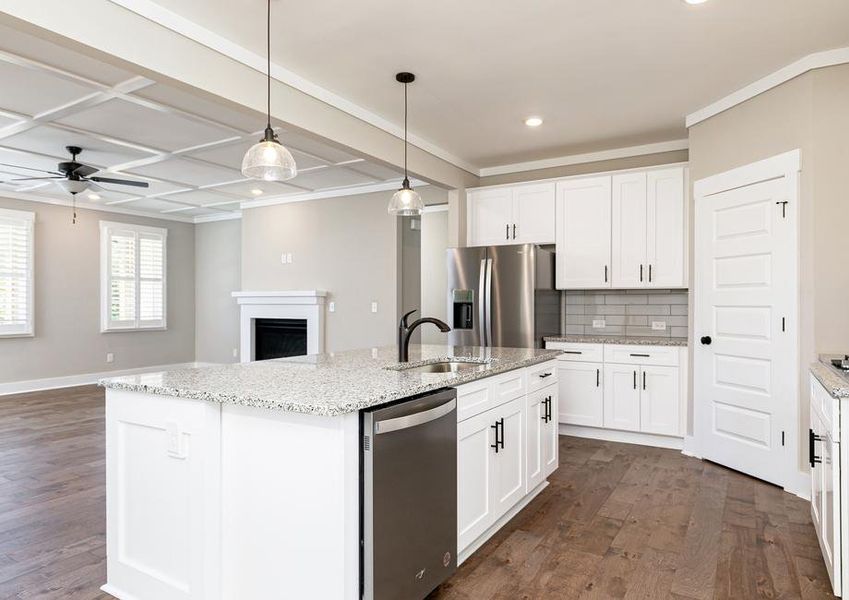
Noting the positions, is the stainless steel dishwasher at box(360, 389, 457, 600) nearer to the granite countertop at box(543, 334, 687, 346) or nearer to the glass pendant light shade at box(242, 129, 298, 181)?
the glass pendant light shade at box(242, 129, 298, 181)

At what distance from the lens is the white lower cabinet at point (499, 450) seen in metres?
2.40

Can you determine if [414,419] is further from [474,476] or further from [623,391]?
[623,391]

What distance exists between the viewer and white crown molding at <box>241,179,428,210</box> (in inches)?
248

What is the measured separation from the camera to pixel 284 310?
278 inches

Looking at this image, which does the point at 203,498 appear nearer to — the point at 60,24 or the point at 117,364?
the point at 60,24

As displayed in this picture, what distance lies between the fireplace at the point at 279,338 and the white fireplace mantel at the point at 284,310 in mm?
96

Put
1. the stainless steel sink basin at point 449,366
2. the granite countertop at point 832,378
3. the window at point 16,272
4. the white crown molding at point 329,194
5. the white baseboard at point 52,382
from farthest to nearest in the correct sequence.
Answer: the white baseboard at point 52,382 < the window at point 16,272 < the white crown molding at point 329,194 < the stainless steel sink basin at point 449,366 < the granite countertop at point 832,378

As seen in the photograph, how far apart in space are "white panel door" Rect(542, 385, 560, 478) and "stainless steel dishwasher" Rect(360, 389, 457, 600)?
48.1 inches

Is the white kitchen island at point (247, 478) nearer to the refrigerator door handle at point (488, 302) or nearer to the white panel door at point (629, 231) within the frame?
the refrigerator door handle at point (488, 302)

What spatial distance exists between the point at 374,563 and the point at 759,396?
119 inches

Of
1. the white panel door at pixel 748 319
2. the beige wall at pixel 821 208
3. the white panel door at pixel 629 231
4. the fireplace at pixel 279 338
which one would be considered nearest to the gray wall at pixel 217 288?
the fireplace at pixel 279 338

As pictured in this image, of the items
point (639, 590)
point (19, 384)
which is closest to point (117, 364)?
point (19, 384)

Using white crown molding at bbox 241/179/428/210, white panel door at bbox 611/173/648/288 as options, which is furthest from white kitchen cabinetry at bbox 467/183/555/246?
white crown molding at bbox 241/179/428/210

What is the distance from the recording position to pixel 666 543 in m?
2.67
